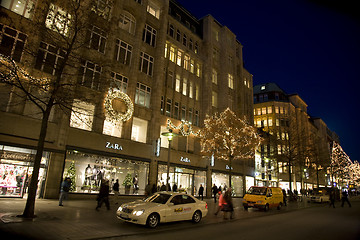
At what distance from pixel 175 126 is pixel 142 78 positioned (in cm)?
699

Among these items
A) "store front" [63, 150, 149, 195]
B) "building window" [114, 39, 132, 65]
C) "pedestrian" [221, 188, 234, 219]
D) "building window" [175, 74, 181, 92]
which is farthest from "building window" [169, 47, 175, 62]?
"pedestrian" [221, 188, 234, 219]

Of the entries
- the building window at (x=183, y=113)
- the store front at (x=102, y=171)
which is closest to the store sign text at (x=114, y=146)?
the store front at (x=102, y=171)

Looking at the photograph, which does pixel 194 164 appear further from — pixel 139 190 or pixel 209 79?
pixel 209 79

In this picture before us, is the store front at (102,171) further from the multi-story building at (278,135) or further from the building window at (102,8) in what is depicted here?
the multi-story building at (278,135)

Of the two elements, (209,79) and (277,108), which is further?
(277,108)

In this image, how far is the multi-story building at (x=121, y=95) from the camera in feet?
47.4

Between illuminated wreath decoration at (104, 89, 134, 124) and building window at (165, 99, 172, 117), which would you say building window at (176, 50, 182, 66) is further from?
illuminated wreath decoration at (104, 89, 134, 124)

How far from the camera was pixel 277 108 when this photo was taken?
211ft

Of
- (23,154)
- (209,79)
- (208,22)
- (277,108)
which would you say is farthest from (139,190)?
(277,108)

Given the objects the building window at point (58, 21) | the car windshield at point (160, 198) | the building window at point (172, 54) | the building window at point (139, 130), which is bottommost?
the car windshield at point (160, 198)

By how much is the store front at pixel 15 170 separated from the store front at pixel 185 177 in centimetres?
1218

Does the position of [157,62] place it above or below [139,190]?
above

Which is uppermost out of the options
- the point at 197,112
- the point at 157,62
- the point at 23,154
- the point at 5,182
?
the point at 157,62

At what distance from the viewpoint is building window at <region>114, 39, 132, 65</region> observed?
25.0m
